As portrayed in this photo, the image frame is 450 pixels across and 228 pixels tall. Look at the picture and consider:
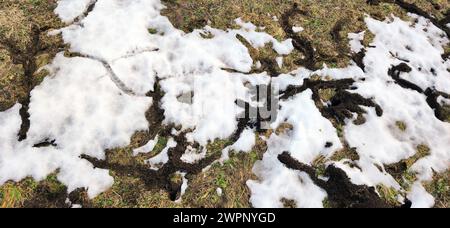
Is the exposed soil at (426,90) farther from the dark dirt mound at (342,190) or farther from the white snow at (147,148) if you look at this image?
the white snow at (147,148)

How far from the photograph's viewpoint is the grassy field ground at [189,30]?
495cm

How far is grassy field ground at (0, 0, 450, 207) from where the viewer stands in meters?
4.95

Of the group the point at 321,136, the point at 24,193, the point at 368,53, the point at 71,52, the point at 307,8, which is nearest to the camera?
the point at 24,193

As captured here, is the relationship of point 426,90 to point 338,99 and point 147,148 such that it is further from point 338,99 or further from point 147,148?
point 147,148

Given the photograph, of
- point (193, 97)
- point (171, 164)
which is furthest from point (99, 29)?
point (171, 164)

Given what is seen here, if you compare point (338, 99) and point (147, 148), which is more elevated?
point (338, 99)

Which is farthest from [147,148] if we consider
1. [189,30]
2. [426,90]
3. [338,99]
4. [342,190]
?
[426,90]

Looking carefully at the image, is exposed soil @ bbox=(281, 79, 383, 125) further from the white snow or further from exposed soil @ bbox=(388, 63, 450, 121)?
the white snow

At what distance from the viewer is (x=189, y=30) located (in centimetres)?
684

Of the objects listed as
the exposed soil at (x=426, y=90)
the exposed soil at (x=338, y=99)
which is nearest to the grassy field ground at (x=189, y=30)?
the exposed soil at (x=338, y=99)

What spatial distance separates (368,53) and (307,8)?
1.40m

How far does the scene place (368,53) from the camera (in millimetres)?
7000

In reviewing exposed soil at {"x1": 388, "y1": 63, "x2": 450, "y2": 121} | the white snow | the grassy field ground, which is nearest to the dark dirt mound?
the grassy field ground
